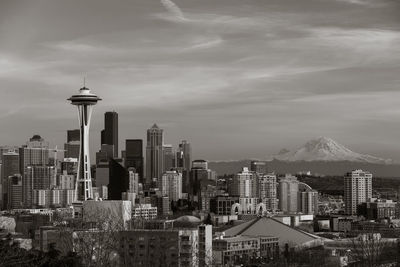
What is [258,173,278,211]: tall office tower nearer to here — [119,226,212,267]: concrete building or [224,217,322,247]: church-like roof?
[224,217,322,247]: church-like roof

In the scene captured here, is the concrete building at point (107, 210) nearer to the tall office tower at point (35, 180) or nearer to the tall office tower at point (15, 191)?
the tall office tower at point (15, 191)

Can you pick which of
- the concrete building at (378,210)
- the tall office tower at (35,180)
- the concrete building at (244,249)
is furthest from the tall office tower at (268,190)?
the concrete building at (244,249)

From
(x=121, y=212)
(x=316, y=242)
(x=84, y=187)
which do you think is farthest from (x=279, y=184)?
(x=121, y=212)

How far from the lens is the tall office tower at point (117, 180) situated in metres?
38.2

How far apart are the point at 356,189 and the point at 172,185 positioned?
7.28 m

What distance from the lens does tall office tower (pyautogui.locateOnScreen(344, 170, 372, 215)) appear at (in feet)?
121

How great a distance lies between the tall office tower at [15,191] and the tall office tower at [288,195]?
10494 millimetres

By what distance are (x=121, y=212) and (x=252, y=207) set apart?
1718 centimetres

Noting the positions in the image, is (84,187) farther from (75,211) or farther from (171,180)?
(171,180)

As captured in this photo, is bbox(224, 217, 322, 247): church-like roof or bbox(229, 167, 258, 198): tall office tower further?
bbox(229, 167, 258, 198): tall office tower

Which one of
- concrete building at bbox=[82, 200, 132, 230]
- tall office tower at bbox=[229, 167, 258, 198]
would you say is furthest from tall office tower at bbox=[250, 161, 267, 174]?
concrete building at bbox=[82, 200, 132, 230]

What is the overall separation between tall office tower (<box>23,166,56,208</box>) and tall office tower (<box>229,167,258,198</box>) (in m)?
7.56

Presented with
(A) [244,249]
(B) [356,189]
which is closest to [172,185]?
(B) [356,189]

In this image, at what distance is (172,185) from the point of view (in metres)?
38.9
